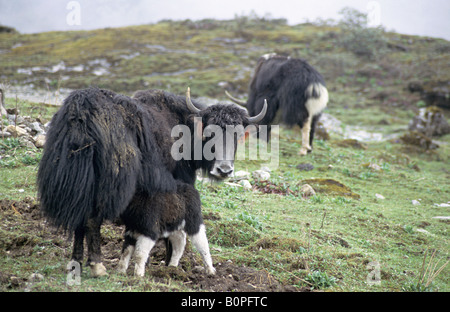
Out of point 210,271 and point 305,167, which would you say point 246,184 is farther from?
point 210,271

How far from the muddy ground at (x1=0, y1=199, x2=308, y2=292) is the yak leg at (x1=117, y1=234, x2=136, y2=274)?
0.07 m

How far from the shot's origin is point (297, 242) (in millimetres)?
4137

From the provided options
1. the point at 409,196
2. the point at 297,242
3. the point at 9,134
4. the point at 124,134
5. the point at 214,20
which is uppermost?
the point at 214,20

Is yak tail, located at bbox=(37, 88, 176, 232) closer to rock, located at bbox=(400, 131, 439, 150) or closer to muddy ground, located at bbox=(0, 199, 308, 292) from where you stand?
muddy ground, located at bbox=(0, 199, 308, 292)

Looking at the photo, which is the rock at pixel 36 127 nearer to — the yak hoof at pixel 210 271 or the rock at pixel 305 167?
the yak hoof at pixel 210 271

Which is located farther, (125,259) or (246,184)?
(246,184)

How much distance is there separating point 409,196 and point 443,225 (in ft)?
5.03

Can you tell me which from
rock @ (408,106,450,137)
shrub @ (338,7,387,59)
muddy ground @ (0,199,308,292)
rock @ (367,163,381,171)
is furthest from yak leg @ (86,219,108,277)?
Answer: shrub @ (338,7,387,59)

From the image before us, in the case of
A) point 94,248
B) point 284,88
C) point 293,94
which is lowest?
point 94,248

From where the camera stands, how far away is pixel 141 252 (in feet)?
10.4

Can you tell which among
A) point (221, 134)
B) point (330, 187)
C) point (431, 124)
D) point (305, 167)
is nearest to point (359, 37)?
point (431, 124)

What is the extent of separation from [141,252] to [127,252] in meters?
0.19

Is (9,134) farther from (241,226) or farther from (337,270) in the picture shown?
(337,270)

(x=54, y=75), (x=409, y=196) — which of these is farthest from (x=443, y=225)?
(x=54, y=75)
